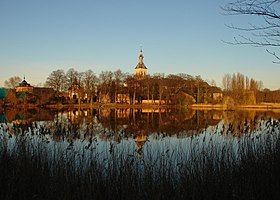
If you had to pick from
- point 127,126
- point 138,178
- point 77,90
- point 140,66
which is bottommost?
point 138,178

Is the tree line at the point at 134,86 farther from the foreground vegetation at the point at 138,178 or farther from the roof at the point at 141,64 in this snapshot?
the foreground vegetation at the point at 138,178

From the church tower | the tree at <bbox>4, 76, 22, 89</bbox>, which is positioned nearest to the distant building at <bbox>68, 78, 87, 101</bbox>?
the tree at <bbox>4, 76, 22, 89</bbox>

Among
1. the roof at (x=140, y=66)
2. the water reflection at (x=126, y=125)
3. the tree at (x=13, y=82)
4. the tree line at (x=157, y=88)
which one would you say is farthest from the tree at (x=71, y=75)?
the roof at (x=140, y=66)

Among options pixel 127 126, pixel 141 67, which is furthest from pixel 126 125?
pixel 141 67

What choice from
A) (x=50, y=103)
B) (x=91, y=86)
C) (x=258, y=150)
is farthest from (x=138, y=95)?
(x=258, y=150)

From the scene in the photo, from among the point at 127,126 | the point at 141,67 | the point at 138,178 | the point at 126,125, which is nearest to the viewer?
the point at 138,178

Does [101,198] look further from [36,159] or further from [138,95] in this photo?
[138,95]

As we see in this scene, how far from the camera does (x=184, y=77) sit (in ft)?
252

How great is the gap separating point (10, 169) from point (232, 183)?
168 inches

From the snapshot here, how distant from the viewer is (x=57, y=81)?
59844 mm

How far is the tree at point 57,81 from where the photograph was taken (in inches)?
2341

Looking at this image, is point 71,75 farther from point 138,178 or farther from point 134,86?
point 138,178

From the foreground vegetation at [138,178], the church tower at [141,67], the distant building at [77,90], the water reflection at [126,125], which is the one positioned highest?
the church tower at [141,67]

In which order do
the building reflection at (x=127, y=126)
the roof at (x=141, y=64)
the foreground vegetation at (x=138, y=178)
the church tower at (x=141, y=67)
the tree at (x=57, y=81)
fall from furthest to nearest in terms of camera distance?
the roof at (x=141, y=64) → the church tower at (x=141, y=67) → the tree at (x=57, y=81) → the building reflection at (x=127, y=126) → the foreground vegetation at (x=138, y=178)
